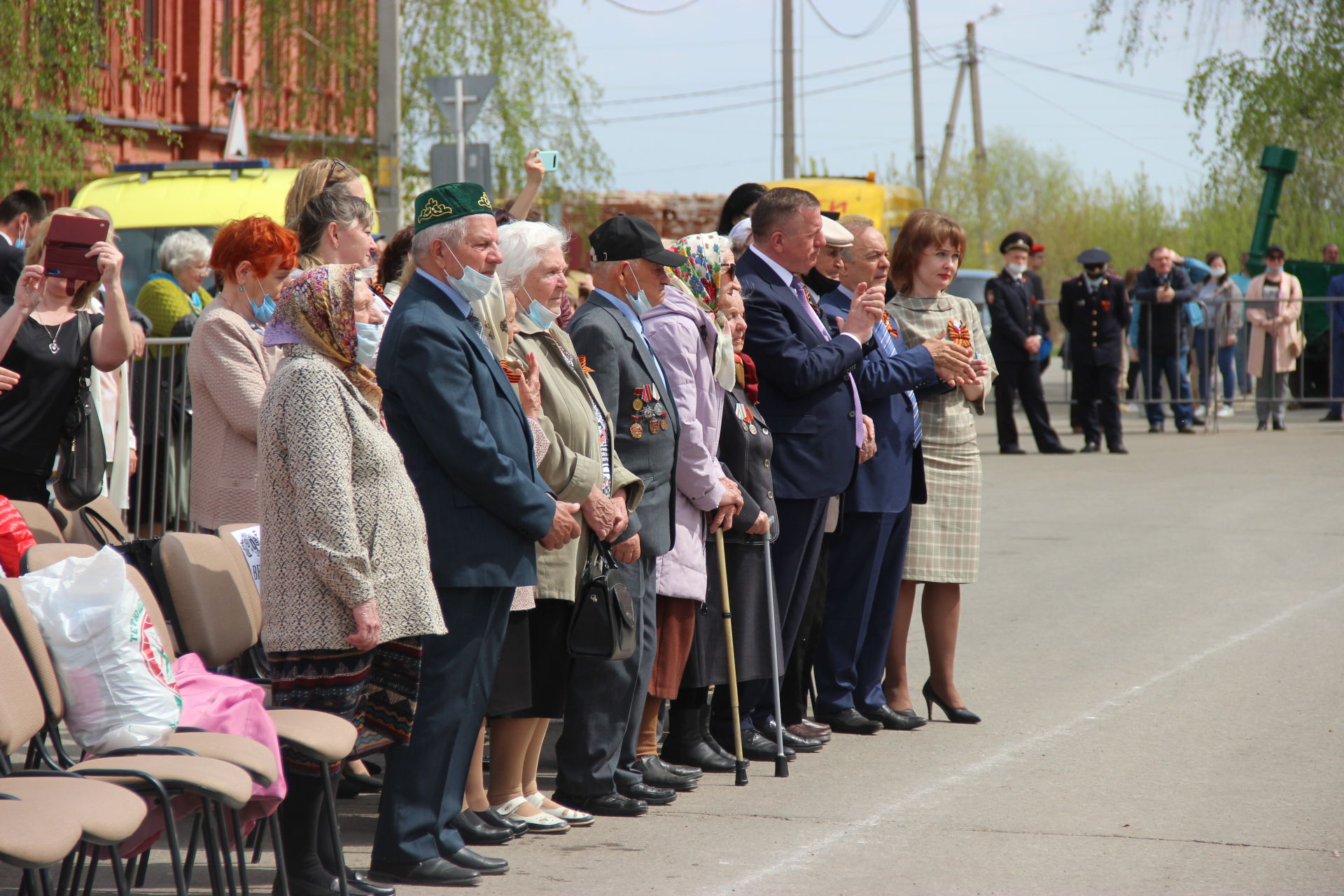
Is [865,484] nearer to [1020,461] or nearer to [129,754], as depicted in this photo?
[129,754]

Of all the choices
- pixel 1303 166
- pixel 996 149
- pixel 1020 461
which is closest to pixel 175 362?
pixel 1020 461

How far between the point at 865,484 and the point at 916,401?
57cm

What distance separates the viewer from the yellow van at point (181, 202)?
1294 cm

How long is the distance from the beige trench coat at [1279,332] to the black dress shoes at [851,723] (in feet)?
48.2

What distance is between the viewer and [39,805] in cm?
358

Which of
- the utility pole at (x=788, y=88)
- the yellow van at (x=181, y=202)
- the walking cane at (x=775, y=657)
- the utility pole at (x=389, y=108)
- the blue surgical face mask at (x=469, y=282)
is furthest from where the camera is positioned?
the utility pole at (x=788, y=88)

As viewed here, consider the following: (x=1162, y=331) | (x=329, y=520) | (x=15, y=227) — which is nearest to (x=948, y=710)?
(x=329, y=520)

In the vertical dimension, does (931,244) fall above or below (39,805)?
above

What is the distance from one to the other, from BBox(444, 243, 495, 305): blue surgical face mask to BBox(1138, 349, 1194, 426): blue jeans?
15973 mm

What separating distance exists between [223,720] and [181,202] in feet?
31.4

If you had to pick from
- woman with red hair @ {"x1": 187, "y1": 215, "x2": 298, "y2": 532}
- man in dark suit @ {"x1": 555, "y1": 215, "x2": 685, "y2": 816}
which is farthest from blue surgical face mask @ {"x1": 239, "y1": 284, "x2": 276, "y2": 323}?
man in dark suit @ {"x1": 555, "y1": 215, "x2": 685, "y2": 816}

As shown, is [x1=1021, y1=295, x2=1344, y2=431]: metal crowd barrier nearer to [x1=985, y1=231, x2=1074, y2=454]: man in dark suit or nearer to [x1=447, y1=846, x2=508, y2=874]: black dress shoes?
[x1=985, y1=231, x2=1074, y2=454]: man in dark suit

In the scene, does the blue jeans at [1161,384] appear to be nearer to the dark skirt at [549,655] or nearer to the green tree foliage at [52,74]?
the green tree foliage at [52,74]

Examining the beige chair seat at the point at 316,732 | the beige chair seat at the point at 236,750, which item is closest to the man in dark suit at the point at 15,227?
the beige chair seat at the point at 316,732
